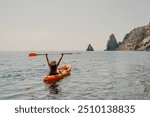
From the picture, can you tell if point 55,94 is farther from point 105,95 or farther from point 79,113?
point 79,113

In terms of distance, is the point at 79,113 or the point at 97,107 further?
the point at 97,107

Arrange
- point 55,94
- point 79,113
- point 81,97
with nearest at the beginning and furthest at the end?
1. point 79,113
2. point 81,97
3. point 55,94

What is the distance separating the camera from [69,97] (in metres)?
19.2

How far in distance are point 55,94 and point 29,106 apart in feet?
30.5

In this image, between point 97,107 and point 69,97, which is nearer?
point 97,107

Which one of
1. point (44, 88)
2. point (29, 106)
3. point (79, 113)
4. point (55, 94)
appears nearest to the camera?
point (79, 113)

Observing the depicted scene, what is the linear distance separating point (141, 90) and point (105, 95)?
12.4 ft

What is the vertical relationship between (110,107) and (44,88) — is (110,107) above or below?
below

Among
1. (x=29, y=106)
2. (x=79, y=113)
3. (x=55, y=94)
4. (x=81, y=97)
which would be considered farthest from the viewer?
(x=55, y=94)

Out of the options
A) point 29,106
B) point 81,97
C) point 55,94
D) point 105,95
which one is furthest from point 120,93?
point 29,106

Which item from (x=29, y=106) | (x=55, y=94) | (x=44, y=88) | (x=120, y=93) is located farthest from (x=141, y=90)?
(x=29, y=106)

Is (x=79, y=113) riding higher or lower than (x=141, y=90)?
lower

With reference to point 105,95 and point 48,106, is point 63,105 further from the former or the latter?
point 105,95

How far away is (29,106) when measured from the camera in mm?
11398
